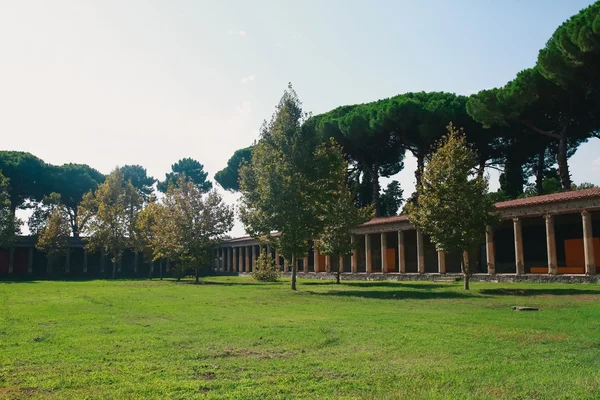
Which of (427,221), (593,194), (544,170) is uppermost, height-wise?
(544,170)

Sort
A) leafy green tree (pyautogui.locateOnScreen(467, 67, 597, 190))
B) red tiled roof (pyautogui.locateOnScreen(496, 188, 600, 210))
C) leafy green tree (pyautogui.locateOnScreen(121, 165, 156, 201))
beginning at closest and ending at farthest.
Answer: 1. red tiled roof (pyautogui.locateOnScreen(496, 188, 600, 210))
2. leafy green tree (pyautogui.locateOnScreen(467, 67, 597, 190))
3. leafy green tree (pyautogui.locateOnScreen(121, 165, 156, 201))

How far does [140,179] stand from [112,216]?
141 ft

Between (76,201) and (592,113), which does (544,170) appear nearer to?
(592,113)

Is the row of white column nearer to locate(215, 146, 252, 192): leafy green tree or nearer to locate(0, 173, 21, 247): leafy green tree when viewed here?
locate(215, 146, 252, 192): leafy green tree

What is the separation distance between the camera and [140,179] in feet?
339

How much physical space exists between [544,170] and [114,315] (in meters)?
50.8

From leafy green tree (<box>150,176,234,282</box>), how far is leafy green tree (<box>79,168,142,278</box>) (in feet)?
51.4

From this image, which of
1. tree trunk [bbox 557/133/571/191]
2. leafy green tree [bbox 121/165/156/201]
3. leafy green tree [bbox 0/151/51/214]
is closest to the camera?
tree trunk [bbox 557/133/571/191]

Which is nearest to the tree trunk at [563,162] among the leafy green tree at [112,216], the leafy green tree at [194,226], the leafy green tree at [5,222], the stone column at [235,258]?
the leafy green tree at [194,226]

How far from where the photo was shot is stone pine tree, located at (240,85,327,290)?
30.1 metres

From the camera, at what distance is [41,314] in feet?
56.6

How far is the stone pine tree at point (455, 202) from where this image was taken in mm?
27922

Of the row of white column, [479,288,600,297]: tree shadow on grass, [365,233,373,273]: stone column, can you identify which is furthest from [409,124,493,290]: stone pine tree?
[365,233,373,273]: stone column

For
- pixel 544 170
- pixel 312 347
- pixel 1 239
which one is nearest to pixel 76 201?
pixel 1 239
